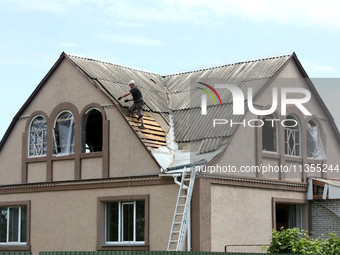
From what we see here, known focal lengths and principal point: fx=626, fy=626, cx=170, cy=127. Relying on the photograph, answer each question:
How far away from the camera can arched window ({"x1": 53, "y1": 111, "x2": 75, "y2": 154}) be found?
21438mm

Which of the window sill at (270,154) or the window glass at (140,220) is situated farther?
the window sill at (270,154)

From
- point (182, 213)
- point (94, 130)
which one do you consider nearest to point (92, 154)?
point (94, 130)

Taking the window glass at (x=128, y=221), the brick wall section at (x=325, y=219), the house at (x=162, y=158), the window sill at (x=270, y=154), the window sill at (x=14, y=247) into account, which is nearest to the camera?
the house at (x=162, y=158)

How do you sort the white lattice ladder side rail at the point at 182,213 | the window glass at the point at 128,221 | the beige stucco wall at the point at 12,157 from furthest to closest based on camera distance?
the beige stucco wall at the point at 12,157, the window glass at the point at 128,221, the white lattice ladder side rail at the point at 182,213

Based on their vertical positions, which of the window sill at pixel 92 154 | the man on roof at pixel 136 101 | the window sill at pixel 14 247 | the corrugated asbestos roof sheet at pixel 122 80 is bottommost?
the window sill at pixel 14 247

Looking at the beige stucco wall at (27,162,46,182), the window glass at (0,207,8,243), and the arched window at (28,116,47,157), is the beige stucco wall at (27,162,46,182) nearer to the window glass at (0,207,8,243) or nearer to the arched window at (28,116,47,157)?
the arched window at (28,116,47,157)

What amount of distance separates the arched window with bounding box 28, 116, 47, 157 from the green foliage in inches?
358

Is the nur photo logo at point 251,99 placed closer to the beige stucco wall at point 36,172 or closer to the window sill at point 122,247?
the window sill at point 122,247

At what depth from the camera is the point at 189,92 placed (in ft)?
75.7

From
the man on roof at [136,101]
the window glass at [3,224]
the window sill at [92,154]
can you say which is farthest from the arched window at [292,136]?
the window glass at [3,224]

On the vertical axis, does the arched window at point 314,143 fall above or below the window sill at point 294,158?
above

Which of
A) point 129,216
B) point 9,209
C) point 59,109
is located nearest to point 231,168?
point 129,216

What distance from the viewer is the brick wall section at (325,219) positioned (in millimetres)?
21422

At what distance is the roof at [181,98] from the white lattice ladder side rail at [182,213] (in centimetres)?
100
